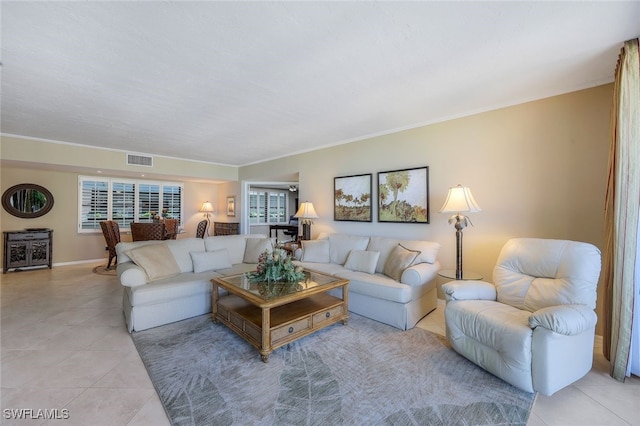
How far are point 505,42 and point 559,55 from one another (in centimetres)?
62

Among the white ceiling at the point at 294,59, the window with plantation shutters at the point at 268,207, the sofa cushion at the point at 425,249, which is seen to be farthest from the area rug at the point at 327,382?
the window with plantation shutters at the point at 268,207

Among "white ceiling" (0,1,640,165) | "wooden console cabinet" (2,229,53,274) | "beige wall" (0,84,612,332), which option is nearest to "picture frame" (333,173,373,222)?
"beige wall" (0,84,612,332)

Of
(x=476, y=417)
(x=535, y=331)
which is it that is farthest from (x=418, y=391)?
(x=535, y=331)

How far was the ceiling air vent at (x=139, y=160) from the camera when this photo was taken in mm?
5573

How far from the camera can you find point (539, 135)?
2.98m

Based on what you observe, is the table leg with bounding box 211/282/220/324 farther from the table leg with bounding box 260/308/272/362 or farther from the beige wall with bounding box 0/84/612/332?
the beige wall with bounding box 0/84/612/332

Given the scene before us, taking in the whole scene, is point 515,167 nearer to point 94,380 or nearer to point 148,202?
point 94,380

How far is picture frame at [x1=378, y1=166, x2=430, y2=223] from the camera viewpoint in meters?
3.85

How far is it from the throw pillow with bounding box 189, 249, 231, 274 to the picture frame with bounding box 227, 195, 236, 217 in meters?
3.92

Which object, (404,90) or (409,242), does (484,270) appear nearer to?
(409,242)

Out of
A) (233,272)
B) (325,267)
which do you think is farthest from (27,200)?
(325,267)

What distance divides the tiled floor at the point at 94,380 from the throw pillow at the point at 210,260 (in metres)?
1.03

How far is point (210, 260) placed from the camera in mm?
3797

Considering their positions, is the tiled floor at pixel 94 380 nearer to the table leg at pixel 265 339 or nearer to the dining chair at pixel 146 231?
the table leg at pixel 265 339
